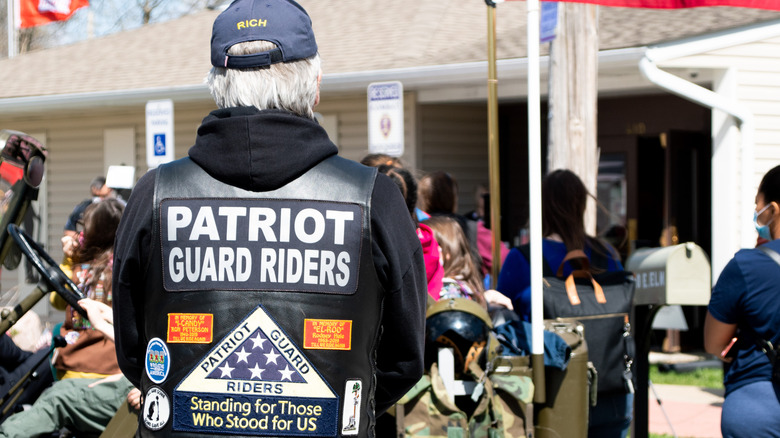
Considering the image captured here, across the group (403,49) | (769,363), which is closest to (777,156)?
(403,49)

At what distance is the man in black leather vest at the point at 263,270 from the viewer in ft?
6.73

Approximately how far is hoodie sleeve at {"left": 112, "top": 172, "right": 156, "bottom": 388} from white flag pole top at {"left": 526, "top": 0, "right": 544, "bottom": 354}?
6.69 feet

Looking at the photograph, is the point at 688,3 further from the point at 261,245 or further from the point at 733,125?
the point at 733,125

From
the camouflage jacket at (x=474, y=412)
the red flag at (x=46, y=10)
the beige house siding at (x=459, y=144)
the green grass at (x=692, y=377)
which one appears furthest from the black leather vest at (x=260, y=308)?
the red flag at (x=46, y=10)

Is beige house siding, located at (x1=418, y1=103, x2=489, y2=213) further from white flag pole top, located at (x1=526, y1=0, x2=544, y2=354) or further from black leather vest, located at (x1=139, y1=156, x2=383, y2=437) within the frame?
black leather vest, located at (x1=139, y1=156, x2=383, y2=437)

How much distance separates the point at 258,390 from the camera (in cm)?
205

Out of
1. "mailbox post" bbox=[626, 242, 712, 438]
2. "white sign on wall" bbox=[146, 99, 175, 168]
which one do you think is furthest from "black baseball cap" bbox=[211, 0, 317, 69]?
"white sign on wall" bbox=[146, 99, 175, 168]

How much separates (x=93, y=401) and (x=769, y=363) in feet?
9.24

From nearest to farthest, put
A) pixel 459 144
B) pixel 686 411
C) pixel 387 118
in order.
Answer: pixel 387 118 → pixel 686 411 → pixel 459 144

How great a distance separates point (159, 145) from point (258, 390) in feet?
27.1

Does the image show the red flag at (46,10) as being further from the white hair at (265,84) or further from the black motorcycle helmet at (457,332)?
the white hair at (265,84)

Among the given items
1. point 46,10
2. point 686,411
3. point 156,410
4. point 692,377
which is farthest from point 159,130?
point 156,410

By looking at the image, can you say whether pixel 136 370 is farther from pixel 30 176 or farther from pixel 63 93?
pixel 63 93

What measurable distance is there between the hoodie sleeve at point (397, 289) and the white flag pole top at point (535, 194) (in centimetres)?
171
